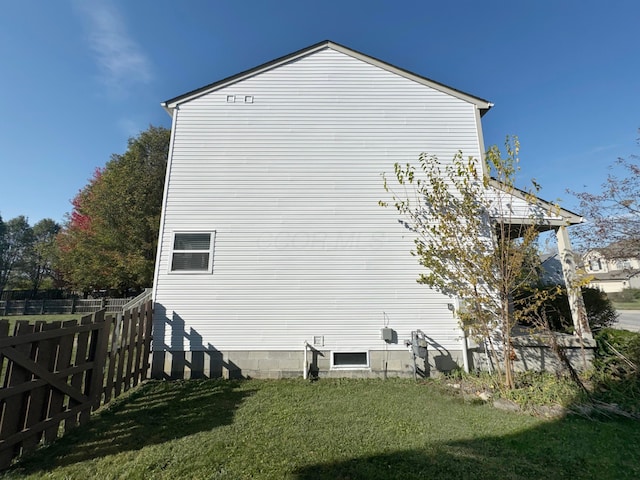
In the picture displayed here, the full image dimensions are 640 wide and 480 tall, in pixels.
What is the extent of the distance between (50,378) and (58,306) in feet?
69.4

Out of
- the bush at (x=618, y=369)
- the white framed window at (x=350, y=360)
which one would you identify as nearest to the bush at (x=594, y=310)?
the bush at (x=618, y=369)

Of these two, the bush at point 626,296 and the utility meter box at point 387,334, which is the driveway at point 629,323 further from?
Result: the bush at point 626,296

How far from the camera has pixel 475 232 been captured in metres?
6.04

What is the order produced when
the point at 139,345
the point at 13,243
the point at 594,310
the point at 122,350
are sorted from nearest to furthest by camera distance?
1. the point at 122,350
2. the point at 139,345
3. the point at 594,310
4. the point at 13,243

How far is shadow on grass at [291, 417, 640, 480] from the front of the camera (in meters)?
2.71

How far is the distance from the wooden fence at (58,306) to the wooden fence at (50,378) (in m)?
17.1

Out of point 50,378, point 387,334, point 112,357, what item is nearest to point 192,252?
point 112,357

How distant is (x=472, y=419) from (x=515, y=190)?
4.97 meters

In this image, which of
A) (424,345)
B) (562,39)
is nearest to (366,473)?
(424,345)

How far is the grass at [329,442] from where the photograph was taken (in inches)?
109

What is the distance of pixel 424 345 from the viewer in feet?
18.9

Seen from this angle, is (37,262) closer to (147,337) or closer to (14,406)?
(147,337)

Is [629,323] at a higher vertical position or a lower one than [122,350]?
lower

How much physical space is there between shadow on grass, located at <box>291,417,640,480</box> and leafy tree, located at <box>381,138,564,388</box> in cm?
162
